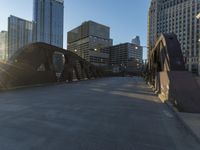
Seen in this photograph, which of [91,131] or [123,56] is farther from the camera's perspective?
[123,56]

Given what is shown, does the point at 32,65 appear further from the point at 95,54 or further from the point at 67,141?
the point at 95,54

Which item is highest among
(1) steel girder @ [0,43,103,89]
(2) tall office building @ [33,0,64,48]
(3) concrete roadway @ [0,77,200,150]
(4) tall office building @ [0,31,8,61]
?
(2) tall office building @ [33,0,64,48]

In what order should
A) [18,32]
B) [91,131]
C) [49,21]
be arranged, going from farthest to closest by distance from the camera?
[49,21] → [18,32] → [91,131]

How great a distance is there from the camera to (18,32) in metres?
77.6

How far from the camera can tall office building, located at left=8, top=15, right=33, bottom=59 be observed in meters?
77.0

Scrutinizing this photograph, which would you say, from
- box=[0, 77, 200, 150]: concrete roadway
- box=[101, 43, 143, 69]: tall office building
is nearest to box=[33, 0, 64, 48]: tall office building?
box=[101, 43, 143, 69]: tall office building

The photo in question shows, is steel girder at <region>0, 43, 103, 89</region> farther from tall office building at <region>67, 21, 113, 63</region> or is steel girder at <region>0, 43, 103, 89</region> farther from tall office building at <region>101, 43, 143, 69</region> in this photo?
tall office building at <region>101, 43, 143, 69</region>

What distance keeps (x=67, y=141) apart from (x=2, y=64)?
17506 millimetres

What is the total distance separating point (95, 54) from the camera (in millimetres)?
103250

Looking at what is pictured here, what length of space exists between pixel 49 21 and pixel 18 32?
34.0 feet

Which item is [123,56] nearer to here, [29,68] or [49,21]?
[49,21]

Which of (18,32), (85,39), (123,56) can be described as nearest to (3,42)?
(18,32)

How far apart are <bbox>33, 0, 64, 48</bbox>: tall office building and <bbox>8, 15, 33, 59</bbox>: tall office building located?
238cm

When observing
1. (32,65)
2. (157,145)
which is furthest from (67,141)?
(32,65)
